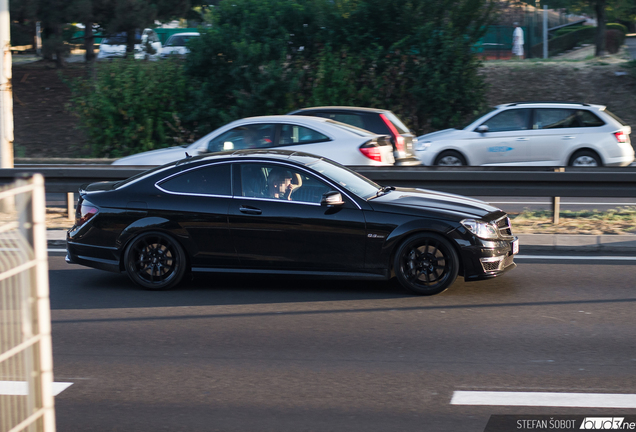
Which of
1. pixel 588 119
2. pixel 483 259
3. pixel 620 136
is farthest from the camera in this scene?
pixel 588 119

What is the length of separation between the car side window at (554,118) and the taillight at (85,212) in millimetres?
10591

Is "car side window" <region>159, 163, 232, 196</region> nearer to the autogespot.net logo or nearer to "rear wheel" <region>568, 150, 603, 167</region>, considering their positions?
the autogespot.net logo

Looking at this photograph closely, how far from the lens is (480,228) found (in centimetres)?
712

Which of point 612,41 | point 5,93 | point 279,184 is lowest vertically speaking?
point 279,184

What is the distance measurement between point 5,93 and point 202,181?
5445 mm

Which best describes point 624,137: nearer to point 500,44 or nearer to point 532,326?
point 532,326

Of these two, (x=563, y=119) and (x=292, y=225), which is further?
(x=563, y=119)

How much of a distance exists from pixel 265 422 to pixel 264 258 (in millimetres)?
3114

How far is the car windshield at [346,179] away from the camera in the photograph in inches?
295

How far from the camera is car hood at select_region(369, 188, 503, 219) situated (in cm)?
723

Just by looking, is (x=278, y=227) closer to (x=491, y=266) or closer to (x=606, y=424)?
(x=491, y=266)

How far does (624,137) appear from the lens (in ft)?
49.7

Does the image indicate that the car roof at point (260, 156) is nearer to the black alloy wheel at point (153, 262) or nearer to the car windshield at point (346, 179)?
the car windshield at point (346, 179)

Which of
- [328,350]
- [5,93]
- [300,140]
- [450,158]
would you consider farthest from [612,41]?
[328,350]
